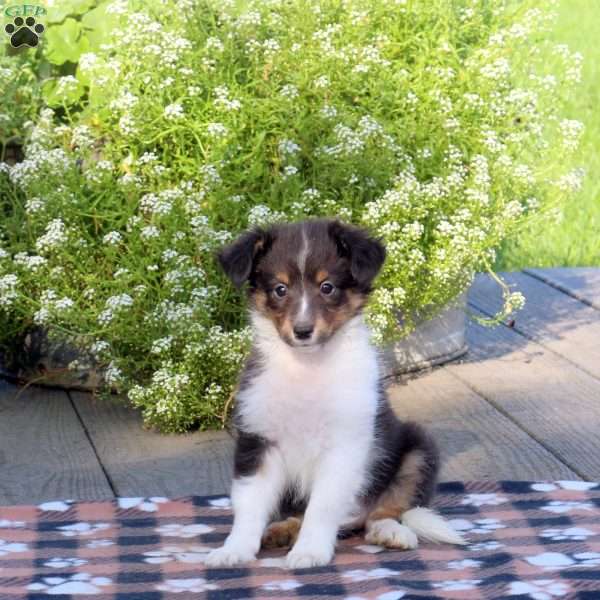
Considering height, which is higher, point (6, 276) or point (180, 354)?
point (6, 276)

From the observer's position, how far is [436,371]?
6.64m

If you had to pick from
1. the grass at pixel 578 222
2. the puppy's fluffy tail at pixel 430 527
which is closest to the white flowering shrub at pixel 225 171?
the grass at pixel 578 222

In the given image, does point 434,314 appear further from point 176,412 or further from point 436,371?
point 176,412

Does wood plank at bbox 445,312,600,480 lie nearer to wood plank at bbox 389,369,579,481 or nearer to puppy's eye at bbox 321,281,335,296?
wood plank at bbox 389,369,579,481

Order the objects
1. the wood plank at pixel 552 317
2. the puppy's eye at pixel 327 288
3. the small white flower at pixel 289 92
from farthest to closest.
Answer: the wood plank at pixel 552 317, the small white flower at pixel 289 92, the puppy's eye at pixel 327 288

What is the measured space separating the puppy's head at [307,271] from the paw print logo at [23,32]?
9.08 feet

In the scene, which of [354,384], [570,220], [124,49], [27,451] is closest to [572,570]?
[354,384]

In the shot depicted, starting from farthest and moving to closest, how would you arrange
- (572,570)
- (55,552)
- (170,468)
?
1. (170,468)
2. (55,552)
3. (572,570)

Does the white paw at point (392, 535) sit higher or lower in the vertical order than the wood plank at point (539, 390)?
higher

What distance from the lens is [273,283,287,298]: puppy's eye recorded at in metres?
4.29

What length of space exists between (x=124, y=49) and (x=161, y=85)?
35 cm

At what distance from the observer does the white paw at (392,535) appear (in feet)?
14.3

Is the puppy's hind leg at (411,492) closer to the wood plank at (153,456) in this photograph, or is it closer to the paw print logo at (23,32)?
the wood plank at (153,456)

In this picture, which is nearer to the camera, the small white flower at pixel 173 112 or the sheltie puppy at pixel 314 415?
the sheltie puppy at pixel 314 415
